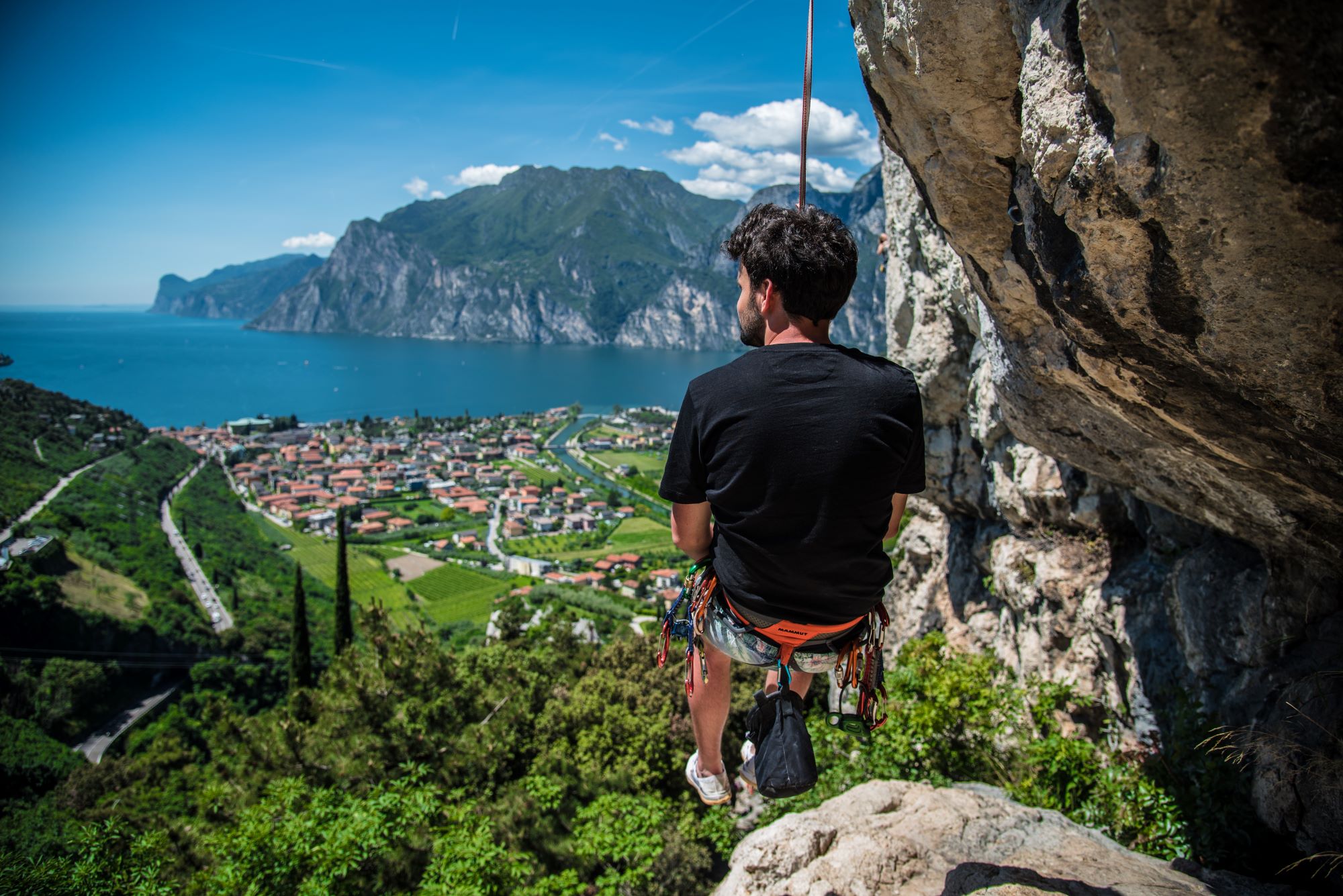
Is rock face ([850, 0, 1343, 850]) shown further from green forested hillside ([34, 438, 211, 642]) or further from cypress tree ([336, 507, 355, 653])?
green forested hillside ([34, 438, 211, 642])

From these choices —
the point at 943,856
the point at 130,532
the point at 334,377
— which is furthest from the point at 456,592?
the point at 334,377

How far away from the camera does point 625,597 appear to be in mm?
40125

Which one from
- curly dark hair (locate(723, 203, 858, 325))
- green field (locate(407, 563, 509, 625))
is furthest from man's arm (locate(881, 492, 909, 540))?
green field (locate(407, 563, 509, 625))

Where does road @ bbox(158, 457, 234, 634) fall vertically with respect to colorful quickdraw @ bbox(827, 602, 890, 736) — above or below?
below

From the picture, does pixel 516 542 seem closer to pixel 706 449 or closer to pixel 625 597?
pixel 625 597

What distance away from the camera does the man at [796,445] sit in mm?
2043

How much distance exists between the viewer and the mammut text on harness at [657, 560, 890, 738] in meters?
2.46

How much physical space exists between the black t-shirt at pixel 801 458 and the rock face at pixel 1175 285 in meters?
0.83

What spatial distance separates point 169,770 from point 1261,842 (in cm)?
2664

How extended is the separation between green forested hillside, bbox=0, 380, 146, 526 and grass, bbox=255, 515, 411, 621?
15.1 metres

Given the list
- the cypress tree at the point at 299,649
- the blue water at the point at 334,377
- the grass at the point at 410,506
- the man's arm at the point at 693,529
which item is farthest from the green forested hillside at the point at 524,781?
the blue water at the point at 334,377

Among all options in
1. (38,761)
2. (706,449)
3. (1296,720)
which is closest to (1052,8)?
(706,449)

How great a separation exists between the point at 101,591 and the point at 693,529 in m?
46.8

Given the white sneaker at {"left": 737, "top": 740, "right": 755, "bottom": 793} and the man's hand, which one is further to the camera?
the white sneaker at {"left": 737, "top": 740, "right": 755, "bottom": 793}
